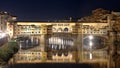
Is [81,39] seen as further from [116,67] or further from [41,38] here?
[116,67]

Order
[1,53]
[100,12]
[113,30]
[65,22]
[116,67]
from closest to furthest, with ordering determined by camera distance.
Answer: [1,53], [116,67], [113,30], [65,22], [100,12]

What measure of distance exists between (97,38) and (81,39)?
5.68 metres

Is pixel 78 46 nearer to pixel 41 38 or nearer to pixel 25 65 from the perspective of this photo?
pixel 41 38

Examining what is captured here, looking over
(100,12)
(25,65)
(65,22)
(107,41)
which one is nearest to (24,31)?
(65,22)

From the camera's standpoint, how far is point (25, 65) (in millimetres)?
28688

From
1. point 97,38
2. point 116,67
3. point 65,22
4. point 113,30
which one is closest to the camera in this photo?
point 116,67

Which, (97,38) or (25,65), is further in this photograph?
(97,38)

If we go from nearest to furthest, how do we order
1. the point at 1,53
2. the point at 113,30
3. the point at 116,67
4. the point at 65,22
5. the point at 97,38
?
the point at 1,53
the point at 116,67
the point at 113,30
the point at 65,22
the point at 97,38

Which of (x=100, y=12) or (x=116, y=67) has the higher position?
(x=100, y=12)

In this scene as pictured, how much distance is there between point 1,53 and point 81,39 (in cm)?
2217

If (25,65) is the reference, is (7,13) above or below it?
above

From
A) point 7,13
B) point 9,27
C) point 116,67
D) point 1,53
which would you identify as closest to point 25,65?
point 1,53

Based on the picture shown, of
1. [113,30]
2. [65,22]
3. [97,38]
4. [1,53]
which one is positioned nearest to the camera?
[1,53]

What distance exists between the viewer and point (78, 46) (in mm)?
46562
